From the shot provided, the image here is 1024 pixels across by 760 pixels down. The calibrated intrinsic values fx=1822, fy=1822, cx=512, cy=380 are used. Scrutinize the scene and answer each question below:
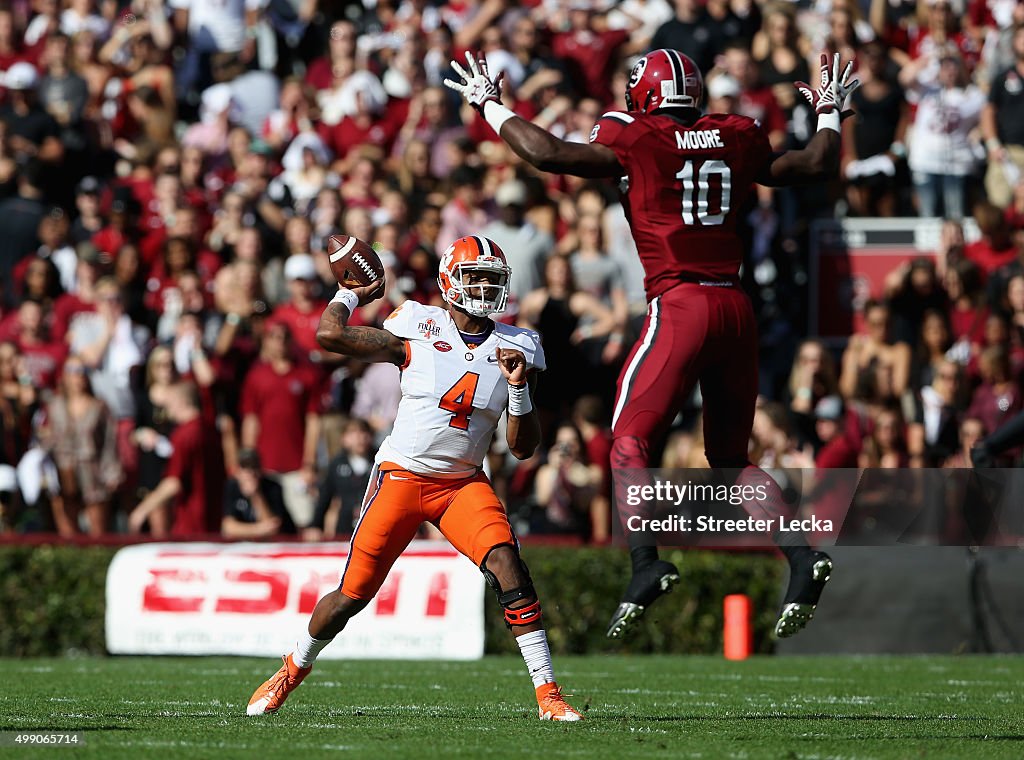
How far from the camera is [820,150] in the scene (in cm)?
834

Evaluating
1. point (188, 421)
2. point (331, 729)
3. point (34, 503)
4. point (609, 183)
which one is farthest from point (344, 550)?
point (331, 729)

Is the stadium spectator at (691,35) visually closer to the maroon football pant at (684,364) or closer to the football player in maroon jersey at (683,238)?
the football player in maroon jersey at (683,238)

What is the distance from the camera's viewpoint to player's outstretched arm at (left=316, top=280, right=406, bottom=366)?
812cm

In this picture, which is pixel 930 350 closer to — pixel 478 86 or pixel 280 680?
pixel 478 86

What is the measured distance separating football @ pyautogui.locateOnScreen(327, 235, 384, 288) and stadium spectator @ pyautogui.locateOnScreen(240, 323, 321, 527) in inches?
239

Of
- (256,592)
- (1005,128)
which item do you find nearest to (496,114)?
(256,592)

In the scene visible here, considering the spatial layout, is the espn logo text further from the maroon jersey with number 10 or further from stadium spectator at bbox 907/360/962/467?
the maroon jersey with number 10

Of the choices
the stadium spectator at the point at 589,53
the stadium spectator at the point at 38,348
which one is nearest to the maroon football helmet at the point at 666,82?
the stadium spectator at the point at 38,348

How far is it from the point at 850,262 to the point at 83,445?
6631 mm

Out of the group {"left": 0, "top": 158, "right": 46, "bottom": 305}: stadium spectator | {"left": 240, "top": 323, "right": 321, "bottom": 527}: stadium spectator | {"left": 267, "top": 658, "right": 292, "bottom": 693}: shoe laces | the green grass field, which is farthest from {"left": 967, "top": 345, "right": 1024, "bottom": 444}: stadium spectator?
{"left": 0, "top": 158, "right": 46, "bottom": 305}: stadium spectator

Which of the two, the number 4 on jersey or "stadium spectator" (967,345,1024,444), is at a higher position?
the number 4 on jersey

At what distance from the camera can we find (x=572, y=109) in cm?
1584

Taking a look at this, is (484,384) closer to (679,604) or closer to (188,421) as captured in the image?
(679,604)

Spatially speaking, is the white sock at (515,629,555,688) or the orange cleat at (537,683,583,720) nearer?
the orange cleat at (537,683,583,720)
